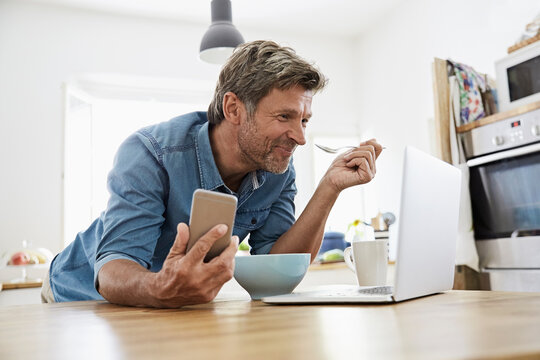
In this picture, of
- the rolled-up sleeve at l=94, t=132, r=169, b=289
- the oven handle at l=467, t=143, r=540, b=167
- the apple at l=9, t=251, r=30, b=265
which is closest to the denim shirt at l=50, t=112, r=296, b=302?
the rolled-up sleeve at l=94, t=132, r=169, b=289

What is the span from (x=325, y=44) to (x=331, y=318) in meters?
4.18

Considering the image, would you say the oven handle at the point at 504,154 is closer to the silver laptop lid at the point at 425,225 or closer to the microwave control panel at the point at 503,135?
the microwave control panel at the point at 503,135

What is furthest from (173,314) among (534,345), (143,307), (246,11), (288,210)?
(246,11)

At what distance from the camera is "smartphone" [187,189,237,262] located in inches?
26.1

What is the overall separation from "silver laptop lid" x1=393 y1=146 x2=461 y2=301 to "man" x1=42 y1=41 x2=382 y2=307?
0.33m

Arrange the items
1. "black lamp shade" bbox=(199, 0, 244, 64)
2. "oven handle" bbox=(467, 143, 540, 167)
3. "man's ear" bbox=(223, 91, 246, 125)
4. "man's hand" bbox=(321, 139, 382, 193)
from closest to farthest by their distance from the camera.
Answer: "man's hand" bbox=(321, 139, 382, 193)
"man's ear" bbox=(223, 91, 246, 125)
"oven handle" bbox=(467, 143, 540, 167)
"black lamp shade" bbox=(199, 0, 244, 64)

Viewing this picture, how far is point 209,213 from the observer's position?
0.68 meters

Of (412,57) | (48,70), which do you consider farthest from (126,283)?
(412,57)

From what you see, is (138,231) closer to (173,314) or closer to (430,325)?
(173,314)

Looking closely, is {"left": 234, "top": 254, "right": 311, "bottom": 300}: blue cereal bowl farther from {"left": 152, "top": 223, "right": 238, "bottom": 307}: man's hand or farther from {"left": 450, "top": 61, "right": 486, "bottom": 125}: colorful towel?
{"left": 450, "top": 61, "right": 486, "bottom": 125}: colorful towel

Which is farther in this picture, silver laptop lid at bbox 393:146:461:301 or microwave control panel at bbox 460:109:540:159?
microwave control panel at bbox 460:109:540:159

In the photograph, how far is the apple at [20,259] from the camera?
280 cm

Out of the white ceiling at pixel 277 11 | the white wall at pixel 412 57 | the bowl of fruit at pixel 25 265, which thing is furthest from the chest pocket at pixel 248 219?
the white ceiling at pixel 277 11

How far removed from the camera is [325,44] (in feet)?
14.6
